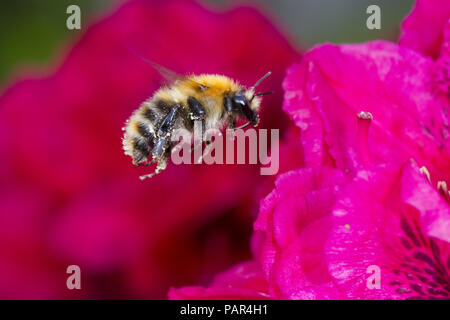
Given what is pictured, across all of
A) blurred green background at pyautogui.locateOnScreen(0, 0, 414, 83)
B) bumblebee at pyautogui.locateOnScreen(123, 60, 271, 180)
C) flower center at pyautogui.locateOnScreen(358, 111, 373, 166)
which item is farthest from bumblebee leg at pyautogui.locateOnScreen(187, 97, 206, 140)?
blurred green background at pyautogui.locateOnScreen(0, 0, 414, 83)

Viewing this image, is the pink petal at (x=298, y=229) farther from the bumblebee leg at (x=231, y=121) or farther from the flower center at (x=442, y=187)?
the bumblebee leg at (x=231, y=121)

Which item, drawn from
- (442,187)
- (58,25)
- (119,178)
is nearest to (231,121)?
(119,178)

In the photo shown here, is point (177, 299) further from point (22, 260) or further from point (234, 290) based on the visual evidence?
point (22, 260)

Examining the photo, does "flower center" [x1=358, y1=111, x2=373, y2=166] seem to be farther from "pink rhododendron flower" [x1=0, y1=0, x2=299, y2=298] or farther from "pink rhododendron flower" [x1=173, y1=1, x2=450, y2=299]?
"pink rhododendron flower" [x1=0, y1=0, x2=299, y2=298]

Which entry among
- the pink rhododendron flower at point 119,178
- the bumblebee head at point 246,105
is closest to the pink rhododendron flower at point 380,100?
the bumblebee head at point 246,105

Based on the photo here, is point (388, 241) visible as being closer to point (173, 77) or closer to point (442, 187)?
point (442, 187)

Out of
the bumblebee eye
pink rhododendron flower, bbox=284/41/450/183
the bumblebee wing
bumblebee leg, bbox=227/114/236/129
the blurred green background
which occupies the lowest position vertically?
pink rhododendron flower, bbox=284/41/450/183

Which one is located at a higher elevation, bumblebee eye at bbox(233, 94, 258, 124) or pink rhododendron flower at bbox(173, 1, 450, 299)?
bumblebee eye at bbox(233, 94, 258, 124)
